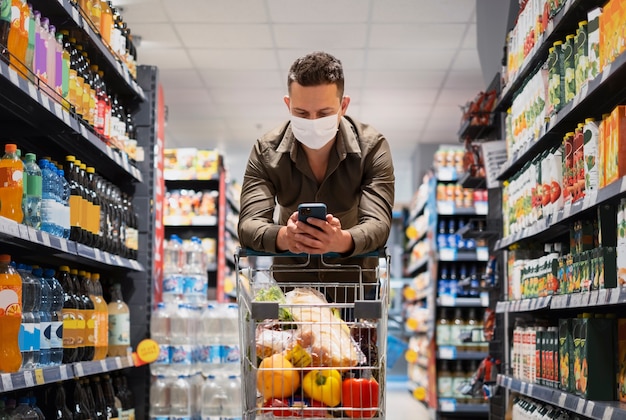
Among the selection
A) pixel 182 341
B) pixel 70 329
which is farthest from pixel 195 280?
pixel 70 329

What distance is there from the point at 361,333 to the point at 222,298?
22.7ft

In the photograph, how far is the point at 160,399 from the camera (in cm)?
582

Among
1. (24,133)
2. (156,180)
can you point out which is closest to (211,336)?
(156,180)

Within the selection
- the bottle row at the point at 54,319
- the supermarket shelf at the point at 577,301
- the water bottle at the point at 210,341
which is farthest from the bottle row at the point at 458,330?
the bottle row at the point at 54,319

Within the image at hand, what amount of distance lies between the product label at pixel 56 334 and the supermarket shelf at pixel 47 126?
891 mm

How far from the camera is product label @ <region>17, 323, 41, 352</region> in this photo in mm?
3334

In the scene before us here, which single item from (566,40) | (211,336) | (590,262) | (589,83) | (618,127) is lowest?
(211,336)

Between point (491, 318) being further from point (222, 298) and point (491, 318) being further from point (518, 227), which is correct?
point (222, 298)

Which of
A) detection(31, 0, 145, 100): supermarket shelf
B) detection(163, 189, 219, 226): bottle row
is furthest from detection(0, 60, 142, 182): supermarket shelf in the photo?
detection(163, 189, 219, 226): bottle row

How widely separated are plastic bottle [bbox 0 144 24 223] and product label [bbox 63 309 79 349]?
36.5 inches

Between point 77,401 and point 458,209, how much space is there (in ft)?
18.0

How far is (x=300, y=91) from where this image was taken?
2.61 meters

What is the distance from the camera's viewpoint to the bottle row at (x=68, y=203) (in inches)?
128

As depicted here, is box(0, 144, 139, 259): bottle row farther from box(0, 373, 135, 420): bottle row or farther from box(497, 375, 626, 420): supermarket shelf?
box(497, 375, 626, 420): supermarket shelf
